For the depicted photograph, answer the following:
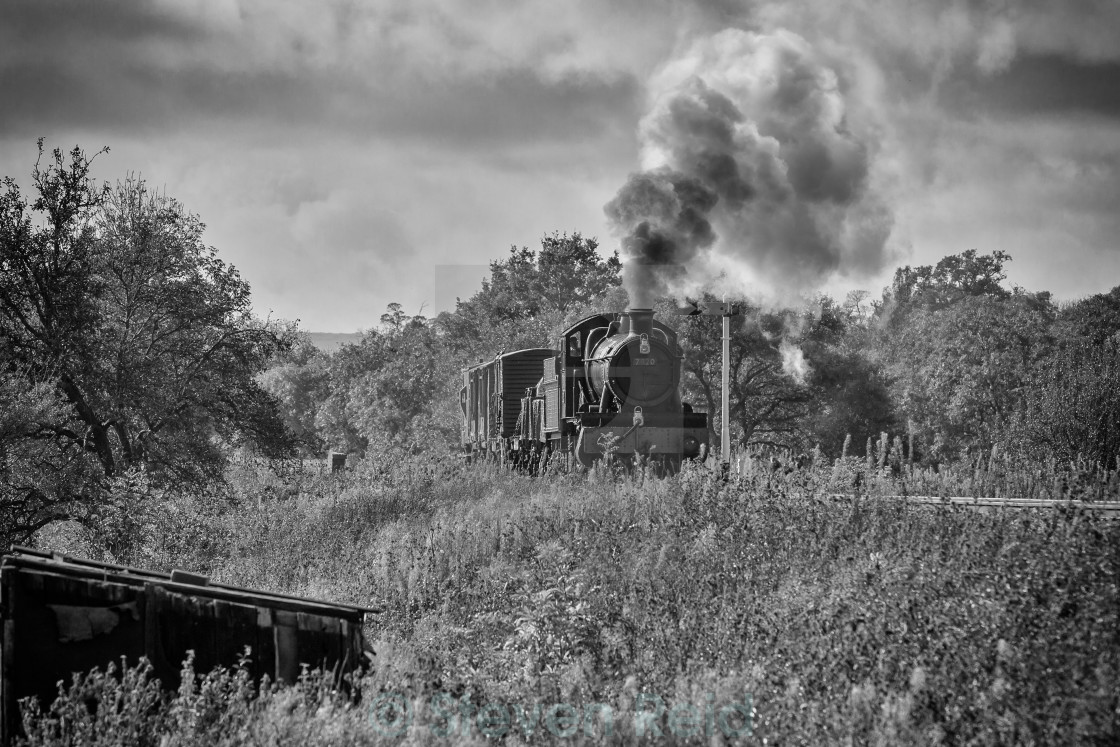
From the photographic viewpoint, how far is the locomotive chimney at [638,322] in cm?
1833

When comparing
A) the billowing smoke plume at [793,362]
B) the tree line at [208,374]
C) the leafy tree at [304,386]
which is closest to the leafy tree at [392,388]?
the leafy tree at [304,386]

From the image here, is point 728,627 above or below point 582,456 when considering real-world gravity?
below

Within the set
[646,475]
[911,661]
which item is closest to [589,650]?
[911,661]

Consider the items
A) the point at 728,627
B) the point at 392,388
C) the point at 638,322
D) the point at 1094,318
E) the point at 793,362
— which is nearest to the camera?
the point at 728,627

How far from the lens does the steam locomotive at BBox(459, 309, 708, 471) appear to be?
1700 cm

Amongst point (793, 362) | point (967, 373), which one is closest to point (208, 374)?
point (793, 362)

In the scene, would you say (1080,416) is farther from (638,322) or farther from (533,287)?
(533,287)

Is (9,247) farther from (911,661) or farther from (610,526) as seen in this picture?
(911,661)

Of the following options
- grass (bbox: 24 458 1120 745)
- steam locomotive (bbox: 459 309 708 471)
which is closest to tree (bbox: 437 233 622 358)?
steam locomotive (bbox: 459 309 708 471)

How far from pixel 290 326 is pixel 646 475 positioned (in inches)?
445

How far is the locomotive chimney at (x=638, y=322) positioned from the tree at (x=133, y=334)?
7.08 metres

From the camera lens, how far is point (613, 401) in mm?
17859

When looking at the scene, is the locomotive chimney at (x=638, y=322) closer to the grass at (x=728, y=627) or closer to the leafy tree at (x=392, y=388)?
the grass at (x=728, y=627)

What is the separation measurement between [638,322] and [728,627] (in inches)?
495
